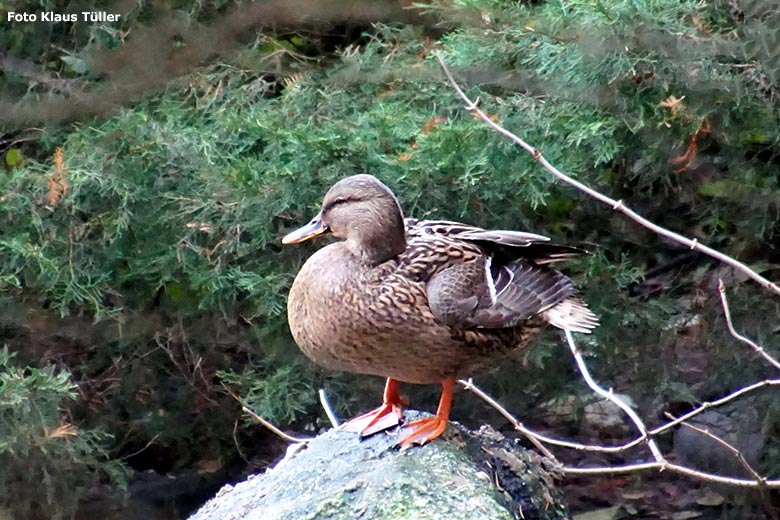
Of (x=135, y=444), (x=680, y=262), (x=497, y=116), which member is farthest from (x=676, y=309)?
(x=135, y=444)

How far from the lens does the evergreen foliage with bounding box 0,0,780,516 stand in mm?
3918

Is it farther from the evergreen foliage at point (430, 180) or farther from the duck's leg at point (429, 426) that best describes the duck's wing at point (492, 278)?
the evergreen foliage at point (430, 180)

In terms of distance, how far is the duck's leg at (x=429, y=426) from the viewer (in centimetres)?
297

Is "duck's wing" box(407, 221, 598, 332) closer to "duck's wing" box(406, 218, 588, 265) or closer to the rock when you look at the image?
"duck's wing" box(406, 218, 588, 265)

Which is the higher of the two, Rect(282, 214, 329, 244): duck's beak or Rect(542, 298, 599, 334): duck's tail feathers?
Rect(282, 214, 329, 244): duck's beak

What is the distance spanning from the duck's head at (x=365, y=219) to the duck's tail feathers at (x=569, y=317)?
1.66 feet

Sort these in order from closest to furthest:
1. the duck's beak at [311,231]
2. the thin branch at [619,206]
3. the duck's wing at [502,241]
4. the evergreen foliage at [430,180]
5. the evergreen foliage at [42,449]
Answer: the thin branch at [619,206] → the duck's beak at [311,231] → the duck's wing at [502,241] → the evergreen foliage at [430,180] → the evergreen foliage at [42,449]

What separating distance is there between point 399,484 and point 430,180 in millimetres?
1529

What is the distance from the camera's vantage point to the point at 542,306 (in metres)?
3.16

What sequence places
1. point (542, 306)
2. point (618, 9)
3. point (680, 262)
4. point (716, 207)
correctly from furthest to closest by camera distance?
point (680, 262) < point (716, 207) < point (618, 9) < point (542, 306)

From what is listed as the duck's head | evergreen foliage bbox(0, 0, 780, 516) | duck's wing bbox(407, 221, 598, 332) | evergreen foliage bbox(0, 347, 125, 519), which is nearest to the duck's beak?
the duck's head

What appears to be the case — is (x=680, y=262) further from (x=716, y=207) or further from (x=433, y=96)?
(x=433, y=96)

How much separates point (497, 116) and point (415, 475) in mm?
1715

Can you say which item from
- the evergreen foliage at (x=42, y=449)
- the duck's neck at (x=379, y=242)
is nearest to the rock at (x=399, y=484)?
the duck's neck at (x=379, y=242)
